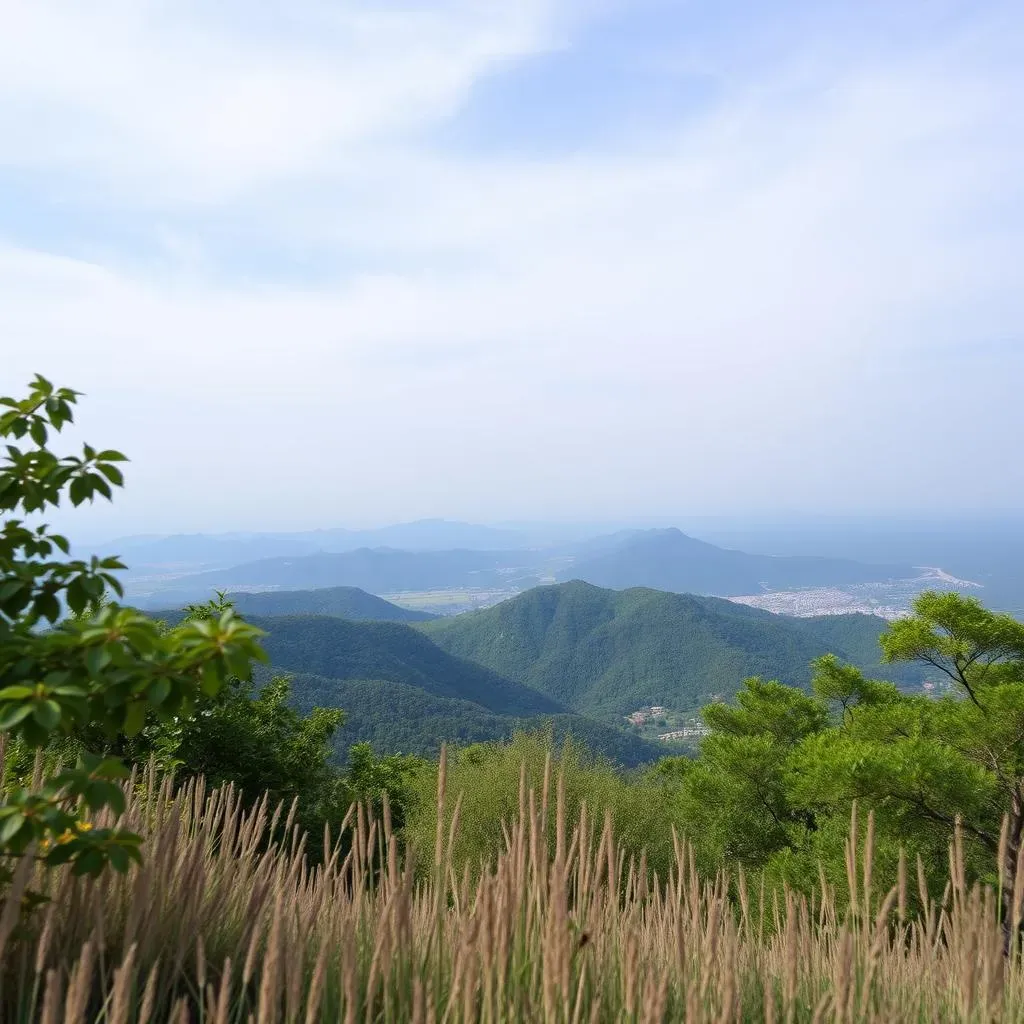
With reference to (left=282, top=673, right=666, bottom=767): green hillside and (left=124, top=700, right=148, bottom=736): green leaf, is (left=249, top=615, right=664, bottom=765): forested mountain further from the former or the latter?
(left=124, top=700, right=148, bottom=736): green leaf

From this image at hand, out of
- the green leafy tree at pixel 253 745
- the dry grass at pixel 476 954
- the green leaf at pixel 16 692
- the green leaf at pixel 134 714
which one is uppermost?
the green leaf at pixel 16 692

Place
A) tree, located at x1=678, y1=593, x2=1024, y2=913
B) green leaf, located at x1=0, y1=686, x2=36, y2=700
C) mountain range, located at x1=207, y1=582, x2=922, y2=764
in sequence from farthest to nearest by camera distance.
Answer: mountain range, located at x1=207, y1=582, x2=922, y2=764 < tree, located at x1=678, y1=593, x2=1024, y2=913 < green leaf, located at x1=0, y1=686, x2=36, y2=700

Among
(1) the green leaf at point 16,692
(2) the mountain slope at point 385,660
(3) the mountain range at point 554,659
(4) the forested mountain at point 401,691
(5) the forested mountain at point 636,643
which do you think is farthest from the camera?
(5) the forested mountain at point 636,643

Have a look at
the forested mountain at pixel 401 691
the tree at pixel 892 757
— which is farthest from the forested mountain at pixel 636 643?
the tree at pixel 892 757

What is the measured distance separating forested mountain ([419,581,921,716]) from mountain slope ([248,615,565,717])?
73.4 feet

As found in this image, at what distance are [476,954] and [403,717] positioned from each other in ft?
Result: 237

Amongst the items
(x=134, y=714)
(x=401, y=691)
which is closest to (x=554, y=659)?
(x=401, y=691)

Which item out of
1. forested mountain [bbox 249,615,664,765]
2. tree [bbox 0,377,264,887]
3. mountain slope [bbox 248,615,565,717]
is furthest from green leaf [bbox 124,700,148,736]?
mountain slope [bbox 248,615,565,717]

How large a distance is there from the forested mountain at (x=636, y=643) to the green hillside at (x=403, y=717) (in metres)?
64.0

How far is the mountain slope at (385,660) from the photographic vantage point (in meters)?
99.8

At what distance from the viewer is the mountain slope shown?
9976 centimetres

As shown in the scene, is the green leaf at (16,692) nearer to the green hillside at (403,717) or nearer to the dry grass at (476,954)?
the dry grass at (476,954)

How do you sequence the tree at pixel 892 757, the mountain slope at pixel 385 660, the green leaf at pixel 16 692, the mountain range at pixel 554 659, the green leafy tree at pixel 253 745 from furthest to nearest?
the mountain slope at pixel 385 660, the mountain range at pixel 554 659, the green leafy tree at pixel 253 745, the tree at pixel 892 757, the green leaf at pixel 16 692

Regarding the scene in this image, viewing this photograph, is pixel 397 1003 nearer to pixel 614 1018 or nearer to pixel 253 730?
pixel 614 1018
